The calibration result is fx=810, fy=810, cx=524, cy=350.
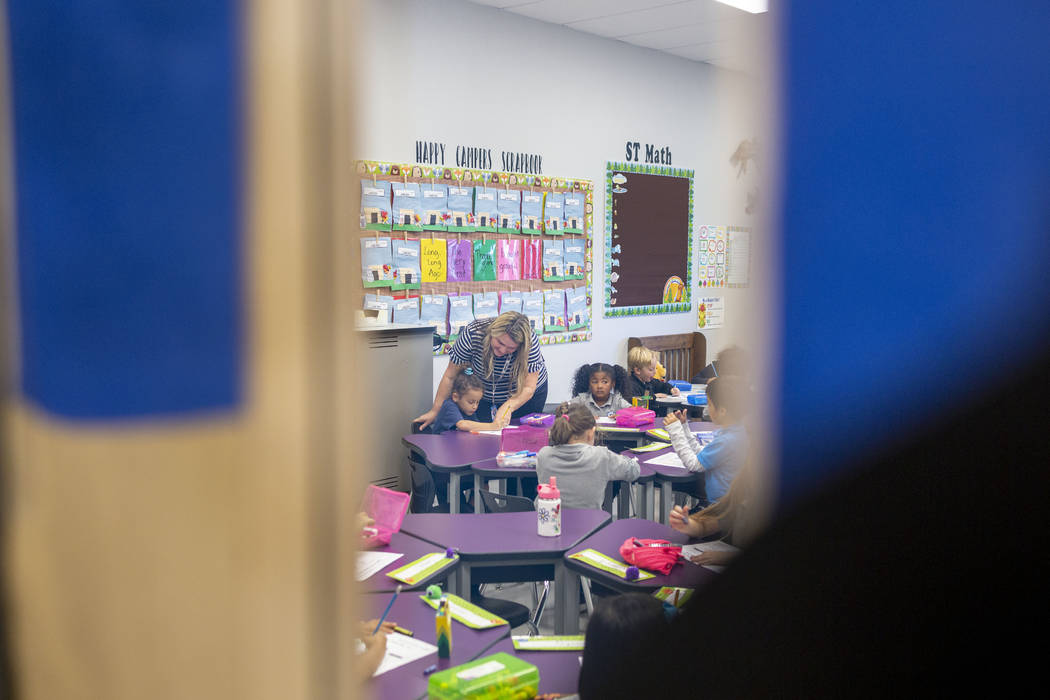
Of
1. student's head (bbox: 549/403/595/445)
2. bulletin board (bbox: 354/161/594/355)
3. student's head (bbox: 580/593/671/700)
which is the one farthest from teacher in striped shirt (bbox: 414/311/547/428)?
student's head (bbox: 580/593/671/700)

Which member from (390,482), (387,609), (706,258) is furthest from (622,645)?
(706,258)

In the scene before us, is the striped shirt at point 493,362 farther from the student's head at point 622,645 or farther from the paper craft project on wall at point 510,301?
the student's head at point 622,645

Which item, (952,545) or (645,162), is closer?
(952,545)

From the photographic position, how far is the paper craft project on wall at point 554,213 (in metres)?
7.07

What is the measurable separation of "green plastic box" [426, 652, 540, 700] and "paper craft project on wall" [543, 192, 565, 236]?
17.3 feet

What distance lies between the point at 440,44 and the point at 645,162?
2629 millimetres

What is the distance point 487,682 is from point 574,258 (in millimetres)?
5604

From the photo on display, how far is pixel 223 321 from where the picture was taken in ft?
2.84

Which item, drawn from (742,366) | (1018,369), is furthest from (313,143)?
(1018,369)

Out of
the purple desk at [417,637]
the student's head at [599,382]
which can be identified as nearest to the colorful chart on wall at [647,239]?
the student's head at [599,382]

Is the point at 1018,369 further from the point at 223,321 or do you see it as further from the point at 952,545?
the point at 223,321

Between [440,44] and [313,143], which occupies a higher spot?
[440,44]

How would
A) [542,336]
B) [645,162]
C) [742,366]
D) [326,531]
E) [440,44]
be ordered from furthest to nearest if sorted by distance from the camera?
[645,162], [542,336], [440,44], [742,366], [326,531]

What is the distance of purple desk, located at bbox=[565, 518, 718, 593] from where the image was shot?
2.86 meters
